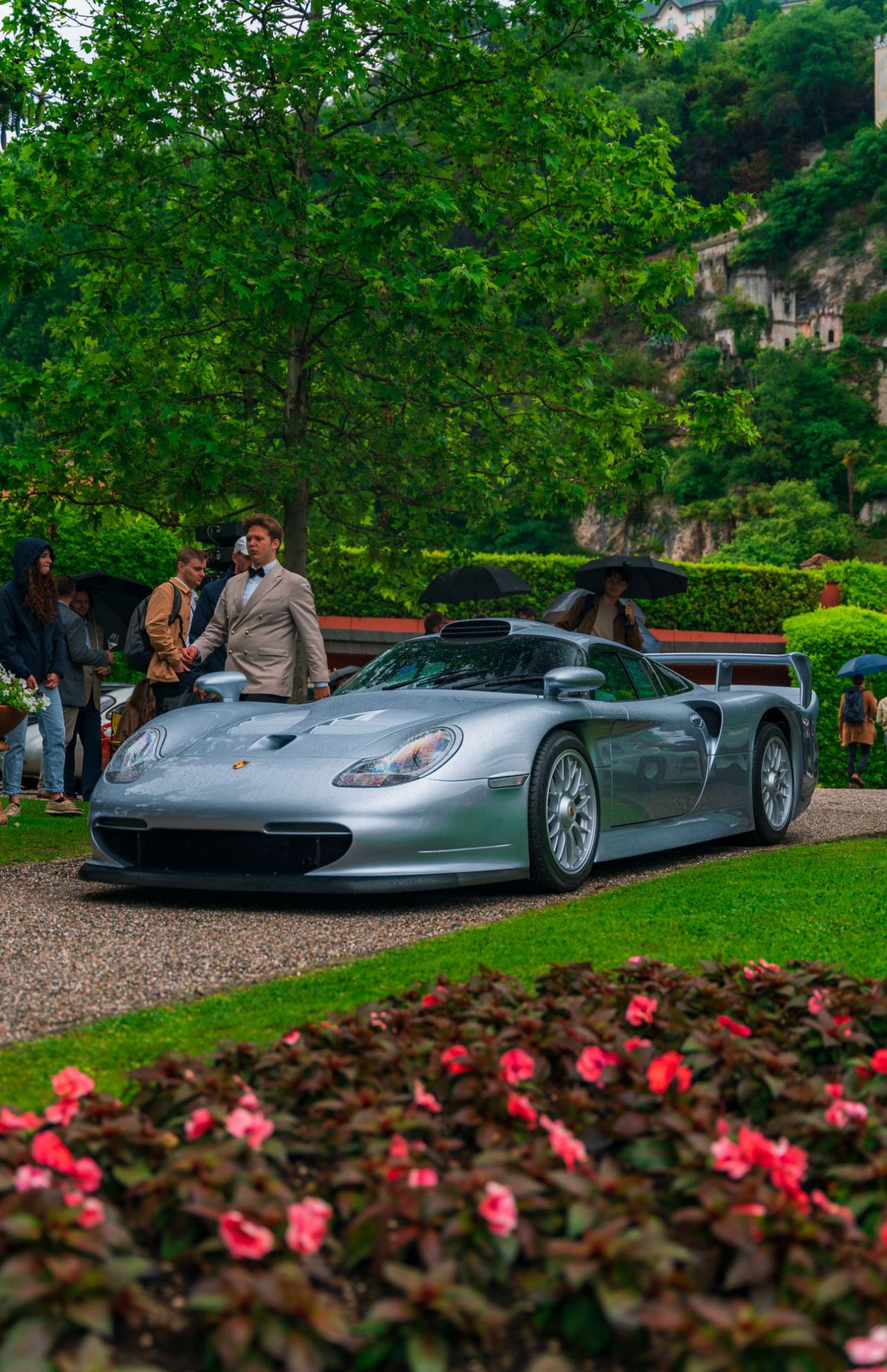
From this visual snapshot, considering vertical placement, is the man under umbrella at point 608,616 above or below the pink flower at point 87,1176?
above

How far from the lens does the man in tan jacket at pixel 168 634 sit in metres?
9.31

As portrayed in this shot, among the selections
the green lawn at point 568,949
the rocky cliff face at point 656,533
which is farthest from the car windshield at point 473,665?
the rocky cliff face at point 656,533

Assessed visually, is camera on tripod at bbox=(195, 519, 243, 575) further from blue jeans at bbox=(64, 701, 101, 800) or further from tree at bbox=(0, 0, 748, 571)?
blue jeans at bbox=(64, 701, 101, 800)

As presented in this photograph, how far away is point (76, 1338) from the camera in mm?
1819

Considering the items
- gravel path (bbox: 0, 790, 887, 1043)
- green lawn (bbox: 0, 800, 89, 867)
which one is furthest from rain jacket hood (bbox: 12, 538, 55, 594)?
gravel path (bbox: 0, 790, 887, 1043)

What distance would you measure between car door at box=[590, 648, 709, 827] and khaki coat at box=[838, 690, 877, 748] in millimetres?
11435

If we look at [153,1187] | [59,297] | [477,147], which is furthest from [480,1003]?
[59,297]

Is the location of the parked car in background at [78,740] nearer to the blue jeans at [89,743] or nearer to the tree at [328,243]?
the blue jeans at [89,743]

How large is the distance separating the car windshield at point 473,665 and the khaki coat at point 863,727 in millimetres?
12276

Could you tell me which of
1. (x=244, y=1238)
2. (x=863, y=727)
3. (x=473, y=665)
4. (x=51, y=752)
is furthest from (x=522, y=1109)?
(x=863, y=727)

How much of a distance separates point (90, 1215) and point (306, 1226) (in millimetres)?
317

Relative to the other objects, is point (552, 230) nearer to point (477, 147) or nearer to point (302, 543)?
point (477, 147)

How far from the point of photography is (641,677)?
815cm

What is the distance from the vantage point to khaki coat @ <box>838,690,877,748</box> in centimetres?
1888
